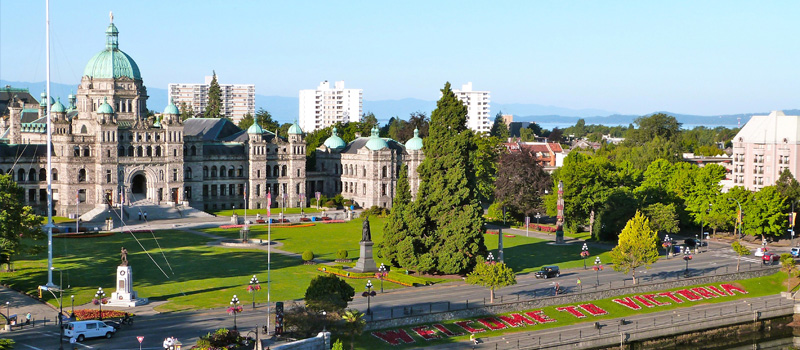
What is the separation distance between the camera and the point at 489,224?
416 ft

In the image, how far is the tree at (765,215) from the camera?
112 m

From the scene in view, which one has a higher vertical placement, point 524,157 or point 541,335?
point 524,157

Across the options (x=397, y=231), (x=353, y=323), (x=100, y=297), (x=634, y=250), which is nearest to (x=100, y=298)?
(x=100, y=297)

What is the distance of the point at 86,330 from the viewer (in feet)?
198

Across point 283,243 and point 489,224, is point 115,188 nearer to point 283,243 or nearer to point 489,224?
point 283,243

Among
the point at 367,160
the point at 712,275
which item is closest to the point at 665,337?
the point at 712,275

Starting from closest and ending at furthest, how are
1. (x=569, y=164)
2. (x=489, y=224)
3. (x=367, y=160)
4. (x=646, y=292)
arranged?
(x=646, y=292) < (x=569, y=164) < (x=489, y=224) < (x=367, y=160)

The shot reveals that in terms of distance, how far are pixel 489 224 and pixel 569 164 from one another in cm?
1417

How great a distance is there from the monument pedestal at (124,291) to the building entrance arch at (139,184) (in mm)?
63015

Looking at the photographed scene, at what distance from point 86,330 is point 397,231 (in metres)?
32.8

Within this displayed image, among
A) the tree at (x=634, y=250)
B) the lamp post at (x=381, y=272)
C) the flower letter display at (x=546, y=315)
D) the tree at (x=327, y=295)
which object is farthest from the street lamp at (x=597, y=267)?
the tree at (x=327, y=295)

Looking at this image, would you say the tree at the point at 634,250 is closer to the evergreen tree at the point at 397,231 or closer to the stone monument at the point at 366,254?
the evergreen tree at the point at 397,231

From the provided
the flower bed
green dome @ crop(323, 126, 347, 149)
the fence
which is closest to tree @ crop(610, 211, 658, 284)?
the fence

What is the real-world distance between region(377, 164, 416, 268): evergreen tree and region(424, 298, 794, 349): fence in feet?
65.4
